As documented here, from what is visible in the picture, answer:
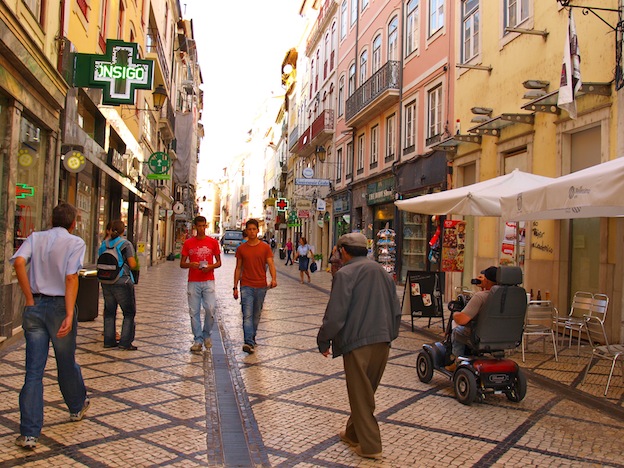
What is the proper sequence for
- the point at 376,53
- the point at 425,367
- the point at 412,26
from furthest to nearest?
the point at 376,53, the point at 412,26, the point at 425,367

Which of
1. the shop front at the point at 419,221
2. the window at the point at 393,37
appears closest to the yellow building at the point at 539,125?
the shop front at the point at 419,221

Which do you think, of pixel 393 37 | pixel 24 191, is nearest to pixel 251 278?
pixel 24 191

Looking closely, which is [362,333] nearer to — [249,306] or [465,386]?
[465,386]

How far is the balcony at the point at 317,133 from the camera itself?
3083 centimetres

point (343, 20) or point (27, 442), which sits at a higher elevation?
point (343, 20)

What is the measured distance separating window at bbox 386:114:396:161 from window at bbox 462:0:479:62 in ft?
19.1

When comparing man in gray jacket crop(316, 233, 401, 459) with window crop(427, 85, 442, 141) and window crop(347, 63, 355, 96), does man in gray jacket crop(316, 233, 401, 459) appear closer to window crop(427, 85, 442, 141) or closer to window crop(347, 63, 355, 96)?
window crop(427, 85, 442, 141)

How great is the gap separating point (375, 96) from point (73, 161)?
1339 cm

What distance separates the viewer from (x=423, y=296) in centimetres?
1002

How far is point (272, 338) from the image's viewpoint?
351 inches

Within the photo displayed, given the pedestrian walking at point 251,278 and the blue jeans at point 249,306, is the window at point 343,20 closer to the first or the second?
the pedestrian walking at point 251,278

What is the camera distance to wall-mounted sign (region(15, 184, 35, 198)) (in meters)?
8.24

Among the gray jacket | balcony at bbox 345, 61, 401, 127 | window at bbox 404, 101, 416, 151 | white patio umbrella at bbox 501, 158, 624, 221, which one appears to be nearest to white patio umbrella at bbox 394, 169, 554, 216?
white patio umbrella at bbox 501, 158, 624, 221

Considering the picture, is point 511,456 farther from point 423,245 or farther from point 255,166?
point 255,166
